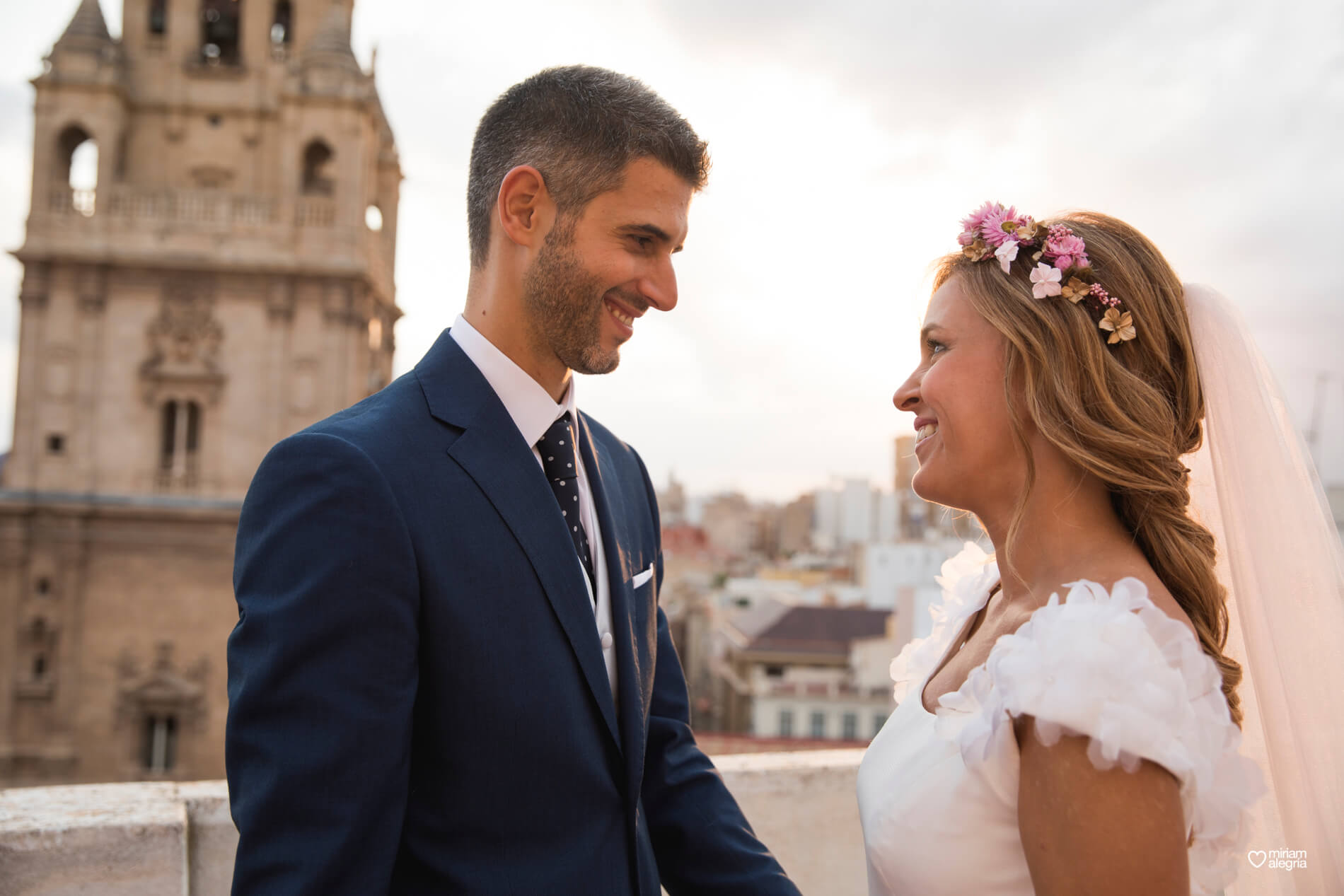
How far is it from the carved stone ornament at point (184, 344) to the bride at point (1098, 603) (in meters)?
20.0

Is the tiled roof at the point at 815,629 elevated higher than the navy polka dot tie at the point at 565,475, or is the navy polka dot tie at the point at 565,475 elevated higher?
the tiled roof at the point at 815,629

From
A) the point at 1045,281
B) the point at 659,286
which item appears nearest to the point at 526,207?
the point at 659,286

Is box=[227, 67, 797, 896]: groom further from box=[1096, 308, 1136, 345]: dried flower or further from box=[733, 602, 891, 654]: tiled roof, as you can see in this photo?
box=[733, 602, 891, 654]: tiled roof

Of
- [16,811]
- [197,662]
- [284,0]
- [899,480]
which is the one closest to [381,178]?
[284,0]

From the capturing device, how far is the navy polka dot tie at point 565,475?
2.12 metres

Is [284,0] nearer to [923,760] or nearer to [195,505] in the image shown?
[195,505]

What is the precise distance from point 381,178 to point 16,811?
23.6 m

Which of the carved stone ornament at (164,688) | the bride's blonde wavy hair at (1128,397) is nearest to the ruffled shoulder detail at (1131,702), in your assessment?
the bride's blonde wavy hair at (1128,397)

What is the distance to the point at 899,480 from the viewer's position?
177 ft

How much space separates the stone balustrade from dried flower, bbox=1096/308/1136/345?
212cm

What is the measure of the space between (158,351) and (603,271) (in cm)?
2042

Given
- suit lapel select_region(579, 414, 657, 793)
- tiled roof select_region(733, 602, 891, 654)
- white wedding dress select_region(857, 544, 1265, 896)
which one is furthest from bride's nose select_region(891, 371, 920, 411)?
tiled roof select_region(733, 602, 891, 654)

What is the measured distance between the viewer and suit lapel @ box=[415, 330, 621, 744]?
189cm

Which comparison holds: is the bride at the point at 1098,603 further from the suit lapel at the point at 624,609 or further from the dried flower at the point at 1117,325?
the suit lapel at the point at 624,609
